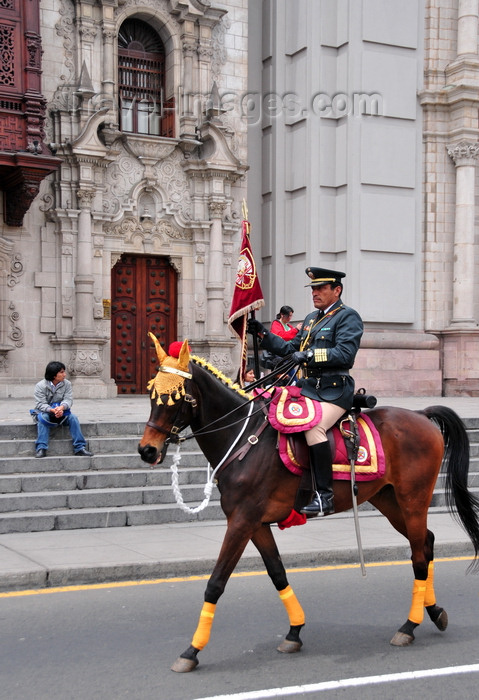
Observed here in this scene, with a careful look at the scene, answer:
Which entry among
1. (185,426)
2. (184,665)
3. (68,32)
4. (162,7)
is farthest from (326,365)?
(162,7)

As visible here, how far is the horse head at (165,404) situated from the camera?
596 centimetres

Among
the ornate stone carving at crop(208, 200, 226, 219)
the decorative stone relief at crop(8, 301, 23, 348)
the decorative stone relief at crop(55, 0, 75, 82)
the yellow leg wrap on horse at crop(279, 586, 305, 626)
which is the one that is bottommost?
the yellow leg wrap on horse at crop(279, 586, 305, 626)

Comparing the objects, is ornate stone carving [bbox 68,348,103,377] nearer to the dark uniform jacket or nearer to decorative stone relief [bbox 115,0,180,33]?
decorative stone relief [bbox 115,0,180,33]

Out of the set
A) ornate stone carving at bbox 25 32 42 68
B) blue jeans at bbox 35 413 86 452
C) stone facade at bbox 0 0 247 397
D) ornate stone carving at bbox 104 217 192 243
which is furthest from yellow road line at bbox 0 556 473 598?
ornate stone carving at bbox 104 217 192 243

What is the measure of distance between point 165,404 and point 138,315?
1545cm

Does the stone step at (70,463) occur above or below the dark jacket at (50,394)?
below

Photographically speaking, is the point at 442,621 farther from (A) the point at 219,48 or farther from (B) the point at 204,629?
(A) the point at 219,48

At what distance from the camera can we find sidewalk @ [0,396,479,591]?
8.03 metres

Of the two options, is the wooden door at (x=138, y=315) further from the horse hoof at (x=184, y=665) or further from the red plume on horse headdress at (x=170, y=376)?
the horse hoof at (x=184, y=665)

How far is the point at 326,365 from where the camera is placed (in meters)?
6.46

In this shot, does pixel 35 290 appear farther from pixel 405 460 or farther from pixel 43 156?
pixel 405 460

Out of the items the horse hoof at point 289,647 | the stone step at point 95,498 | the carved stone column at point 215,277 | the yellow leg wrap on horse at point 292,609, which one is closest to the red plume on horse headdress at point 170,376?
the yellow leg wrap on horse at point 292,609

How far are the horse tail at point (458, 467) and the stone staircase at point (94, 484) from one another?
4276mm

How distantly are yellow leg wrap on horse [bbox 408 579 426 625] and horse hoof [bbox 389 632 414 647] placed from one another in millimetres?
125
